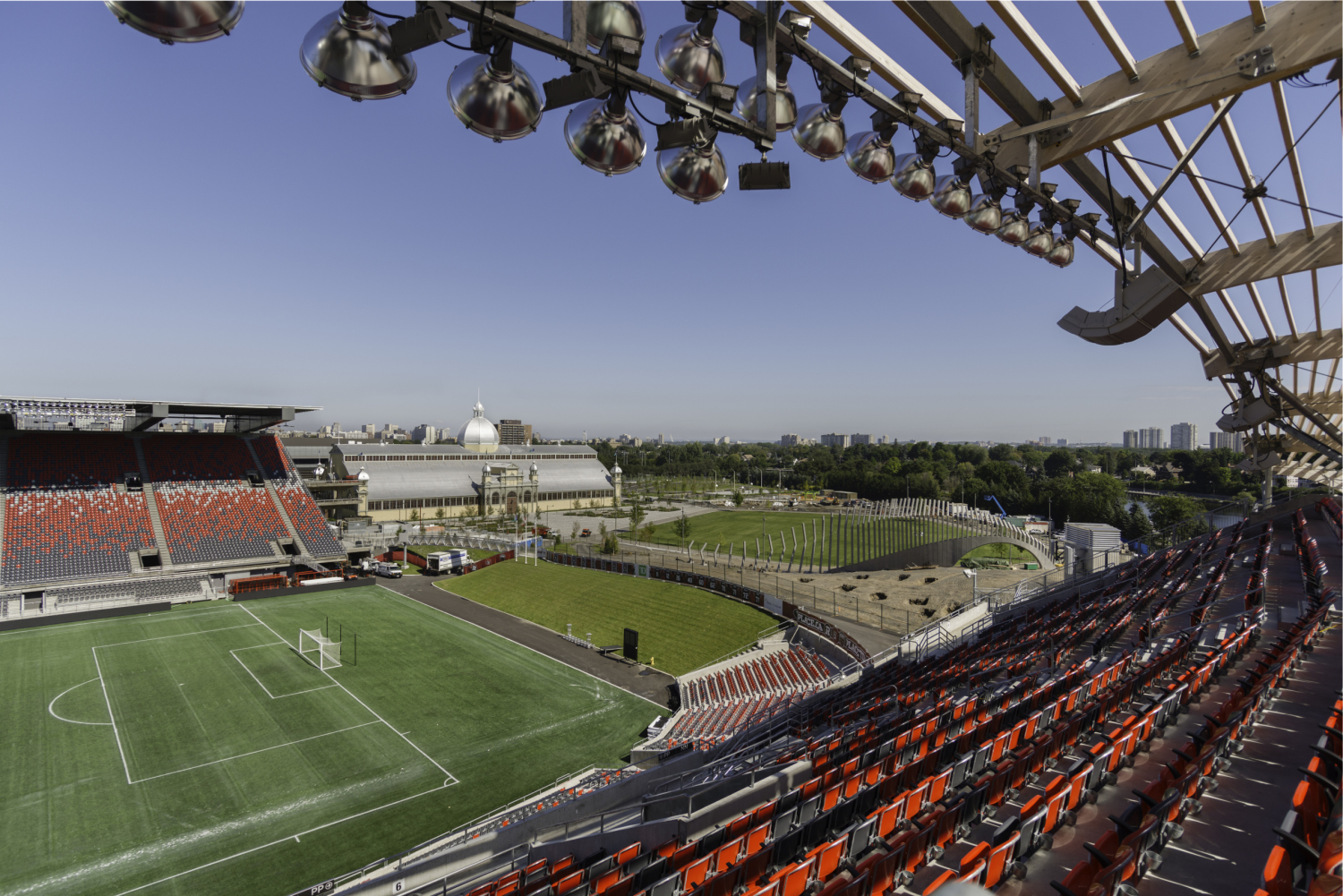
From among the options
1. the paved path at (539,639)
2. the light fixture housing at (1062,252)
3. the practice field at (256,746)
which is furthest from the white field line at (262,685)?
the light fixture housing at (1062,252)

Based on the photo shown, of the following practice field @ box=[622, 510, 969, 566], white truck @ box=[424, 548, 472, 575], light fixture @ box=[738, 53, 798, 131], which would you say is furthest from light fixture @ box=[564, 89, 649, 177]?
white truck @ box=[424, 548, 472, 575]

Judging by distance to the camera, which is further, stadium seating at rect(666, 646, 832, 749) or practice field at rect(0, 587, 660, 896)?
stadium seating at rect(666, 646, 832, 749)

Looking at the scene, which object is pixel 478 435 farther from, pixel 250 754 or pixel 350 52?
pixel 350 52

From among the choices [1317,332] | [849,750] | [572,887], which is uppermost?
[1317,332]

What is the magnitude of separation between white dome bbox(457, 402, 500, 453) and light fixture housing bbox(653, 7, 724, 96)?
88524 mm

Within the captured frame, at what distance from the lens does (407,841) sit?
1483 cm

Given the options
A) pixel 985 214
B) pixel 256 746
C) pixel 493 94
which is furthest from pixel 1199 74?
pixel 256 746

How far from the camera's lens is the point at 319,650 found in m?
27.9

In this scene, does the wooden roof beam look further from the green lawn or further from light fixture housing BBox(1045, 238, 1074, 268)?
the green lawn

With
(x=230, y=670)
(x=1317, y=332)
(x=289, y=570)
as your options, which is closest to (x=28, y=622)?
(x=289, y=570)

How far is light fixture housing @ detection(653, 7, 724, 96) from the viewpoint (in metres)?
3.97

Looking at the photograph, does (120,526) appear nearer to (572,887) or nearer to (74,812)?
(74,812)

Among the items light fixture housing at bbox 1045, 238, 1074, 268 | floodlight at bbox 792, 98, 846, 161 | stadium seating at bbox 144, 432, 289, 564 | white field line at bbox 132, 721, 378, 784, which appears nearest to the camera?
floodlight at bbox 792, 98, 846, 161

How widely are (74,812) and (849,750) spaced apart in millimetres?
19444
